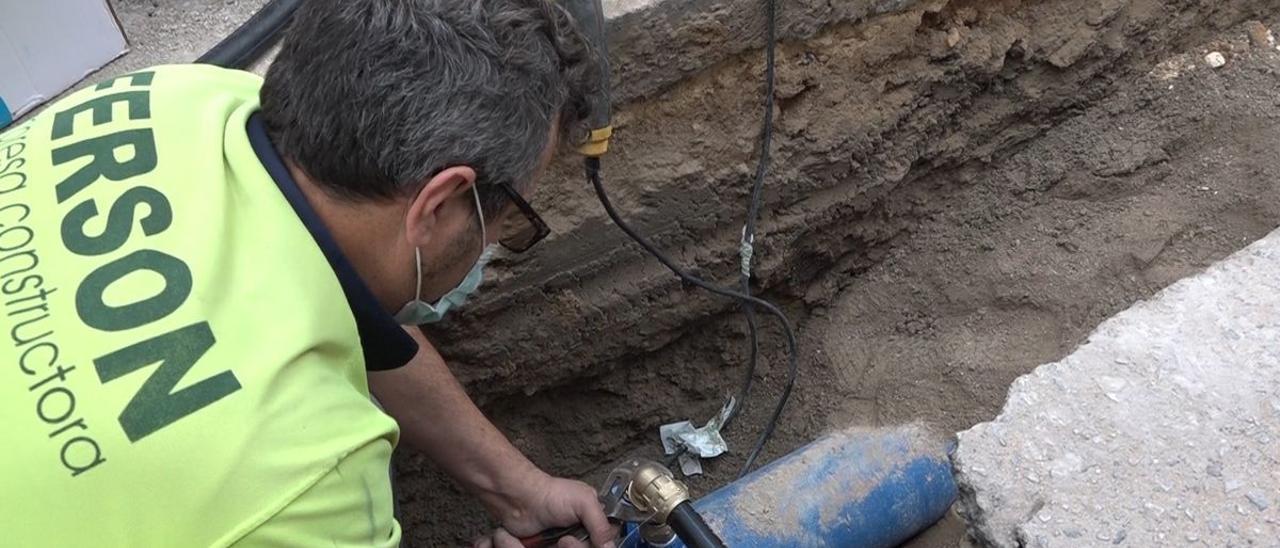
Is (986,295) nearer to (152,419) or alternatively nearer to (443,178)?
(443,178)

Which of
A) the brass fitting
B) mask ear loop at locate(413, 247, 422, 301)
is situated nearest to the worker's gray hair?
mask ear loop at locate(413, 247, 422, 301)

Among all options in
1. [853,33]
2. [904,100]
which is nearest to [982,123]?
[904,100]

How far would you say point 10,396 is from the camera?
111 cm

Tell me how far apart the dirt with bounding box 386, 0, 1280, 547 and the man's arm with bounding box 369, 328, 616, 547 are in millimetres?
452

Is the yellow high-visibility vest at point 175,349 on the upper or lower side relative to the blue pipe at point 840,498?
upper

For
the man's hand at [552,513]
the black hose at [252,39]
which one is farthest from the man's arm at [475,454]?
the black hose at [252,39]

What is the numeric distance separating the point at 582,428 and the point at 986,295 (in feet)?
3.53

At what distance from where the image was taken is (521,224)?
179cm

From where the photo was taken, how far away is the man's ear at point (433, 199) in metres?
1.33

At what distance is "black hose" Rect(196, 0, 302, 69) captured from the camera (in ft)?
7.66

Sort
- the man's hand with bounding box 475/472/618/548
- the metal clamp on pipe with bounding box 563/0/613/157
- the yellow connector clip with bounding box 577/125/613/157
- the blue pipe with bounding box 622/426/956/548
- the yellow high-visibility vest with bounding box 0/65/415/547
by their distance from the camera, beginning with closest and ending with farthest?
the yellow high-visibility vest with bounding box 0/65/415/547, the metal clamp on pipe with bounding box 563/0/613/157, the yellow connector clip with bounding box 577/125/613/157, the man's hand with bounding box 475/472/618/548, the blue pipe with bounding box 622/426/956/548

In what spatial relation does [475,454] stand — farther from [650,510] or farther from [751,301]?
[751,301]

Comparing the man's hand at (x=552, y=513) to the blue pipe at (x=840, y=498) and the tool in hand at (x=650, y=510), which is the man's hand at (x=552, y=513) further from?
the blue pipe at (x=840, y=498)

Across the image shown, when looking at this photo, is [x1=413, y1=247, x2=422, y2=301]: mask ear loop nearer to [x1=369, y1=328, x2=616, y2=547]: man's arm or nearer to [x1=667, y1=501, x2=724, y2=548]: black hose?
[x1=369, y1=328, x2=616, y2=547]: man's arm
